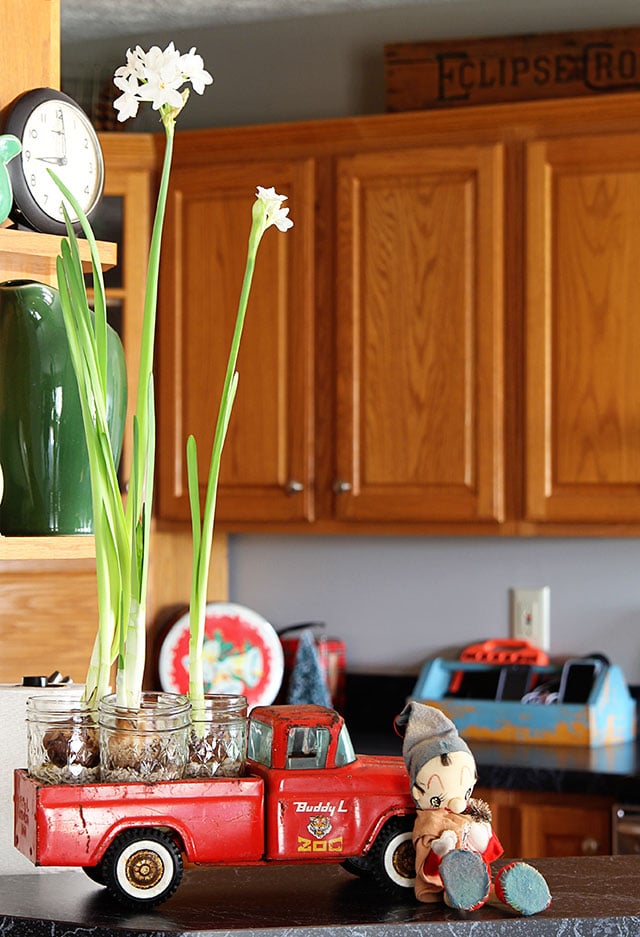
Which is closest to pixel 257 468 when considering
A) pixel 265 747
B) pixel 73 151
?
pixel 73 151

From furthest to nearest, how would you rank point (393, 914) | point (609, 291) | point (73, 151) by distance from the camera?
point (609, 291), point (73, 151), point (393, 914)

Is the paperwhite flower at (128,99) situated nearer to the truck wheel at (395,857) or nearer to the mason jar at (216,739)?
the mason jar at (216,739)

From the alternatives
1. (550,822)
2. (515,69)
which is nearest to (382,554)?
(550,822)

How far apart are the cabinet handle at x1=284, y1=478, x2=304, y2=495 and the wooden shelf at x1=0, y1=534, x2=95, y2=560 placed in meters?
1.68

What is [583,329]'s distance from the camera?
2881 mm

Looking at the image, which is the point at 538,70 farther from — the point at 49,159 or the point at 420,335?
the point at 49,159

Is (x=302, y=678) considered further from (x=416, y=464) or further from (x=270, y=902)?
(x=270, y=902)

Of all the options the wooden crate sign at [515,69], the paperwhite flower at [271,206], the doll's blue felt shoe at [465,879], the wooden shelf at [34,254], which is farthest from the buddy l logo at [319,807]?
the wooden crate sign at [515,69]

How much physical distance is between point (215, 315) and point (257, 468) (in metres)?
0.39

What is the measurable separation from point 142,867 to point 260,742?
157mm

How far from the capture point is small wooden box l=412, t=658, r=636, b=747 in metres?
2.89

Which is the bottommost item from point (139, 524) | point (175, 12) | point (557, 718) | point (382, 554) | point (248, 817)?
point (557, 718)

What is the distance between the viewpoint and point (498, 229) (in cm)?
294

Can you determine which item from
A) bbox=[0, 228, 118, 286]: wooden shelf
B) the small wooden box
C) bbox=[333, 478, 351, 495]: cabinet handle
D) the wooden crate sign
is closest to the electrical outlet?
the small wooden box
